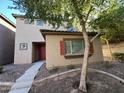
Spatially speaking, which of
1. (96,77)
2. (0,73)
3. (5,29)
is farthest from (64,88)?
(5,29)

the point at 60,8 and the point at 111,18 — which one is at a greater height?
the point at 60,8

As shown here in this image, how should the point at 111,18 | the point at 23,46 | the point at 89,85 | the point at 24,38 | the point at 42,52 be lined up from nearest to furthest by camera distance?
the point at 89,85
the point at 111,18
the point at 23,46
the point at 24,38
the point at 42,52

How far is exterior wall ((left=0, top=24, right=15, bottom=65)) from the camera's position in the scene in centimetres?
1792

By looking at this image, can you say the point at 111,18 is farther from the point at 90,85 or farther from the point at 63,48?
the point at 63,48

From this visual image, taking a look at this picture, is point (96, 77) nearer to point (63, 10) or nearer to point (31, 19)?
point (63, 10)

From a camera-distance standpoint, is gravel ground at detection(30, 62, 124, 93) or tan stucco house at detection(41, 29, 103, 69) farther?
tan stucco house at detection(41, 29, 103, 69)

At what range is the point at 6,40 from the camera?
19.6 metres

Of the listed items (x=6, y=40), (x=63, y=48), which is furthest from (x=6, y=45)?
(x=63, y=48)

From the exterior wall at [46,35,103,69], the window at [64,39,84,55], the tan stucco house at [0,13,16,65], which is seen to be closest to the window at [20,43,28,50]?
the tan stucco house at [0,13,16,65]

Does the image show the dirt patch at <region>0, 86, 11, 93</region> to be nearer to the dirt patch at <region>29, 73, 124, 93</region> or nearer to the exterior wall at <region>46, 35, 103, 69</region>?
the dirt patch at <region>29, 73, 124, 93</region>

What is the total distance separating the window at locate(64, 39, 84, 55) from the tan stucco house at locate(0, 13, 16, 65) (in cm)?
907

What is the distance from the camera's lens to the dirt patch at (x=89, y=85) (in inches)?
303

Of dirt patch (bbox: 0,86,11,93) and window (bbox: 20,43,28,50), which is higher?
window (bbox: 20,43,28,50)

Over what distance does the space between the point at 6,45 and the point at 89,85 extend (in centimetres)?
→ 1457
